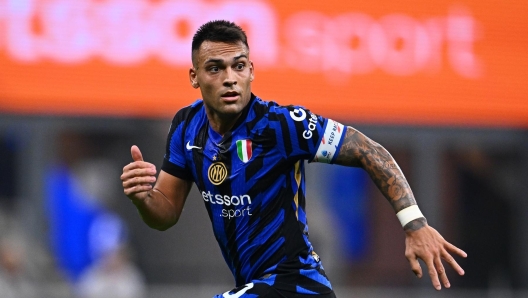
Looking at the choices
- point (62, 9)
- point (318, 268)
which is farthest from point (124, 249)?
point (318, 268)

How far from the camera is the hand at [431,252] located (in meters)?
5.07

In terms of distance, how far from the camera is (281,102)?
12.2 meters

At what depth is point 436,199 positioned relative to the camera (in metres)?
13.7

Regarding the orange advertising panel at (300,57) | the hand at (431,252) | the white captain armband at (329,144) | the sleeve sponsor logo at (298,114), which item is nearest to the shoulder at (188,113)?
the sleeve sponsor logo at (298,114)

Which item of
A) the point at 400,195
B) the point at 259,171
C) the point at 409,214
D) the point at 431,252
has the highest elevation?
the point at 259,171

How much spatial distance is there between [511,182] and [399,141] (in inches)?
86.8

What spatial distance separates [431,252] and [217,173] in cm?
132

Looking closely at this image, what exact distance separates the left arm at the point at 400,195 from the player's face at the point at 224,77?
26.2 inches

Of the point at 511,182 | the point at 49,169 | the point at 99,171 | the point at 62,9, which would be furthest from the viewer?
the point at 511,182

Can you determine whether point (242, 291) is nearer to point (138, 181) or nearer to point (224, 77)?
point (138, 181)

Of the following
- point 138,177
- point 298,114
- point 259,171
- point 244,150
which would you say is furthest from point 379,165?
point 138,177

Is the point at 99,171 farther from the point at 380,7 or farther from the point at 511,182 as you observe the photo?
the point at 511,182

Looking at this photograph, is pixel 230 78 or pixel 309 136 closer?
pixel 309 136

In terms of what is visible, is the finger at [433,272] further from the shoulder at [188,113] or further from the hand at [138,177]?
the shoulder at [188,113]
